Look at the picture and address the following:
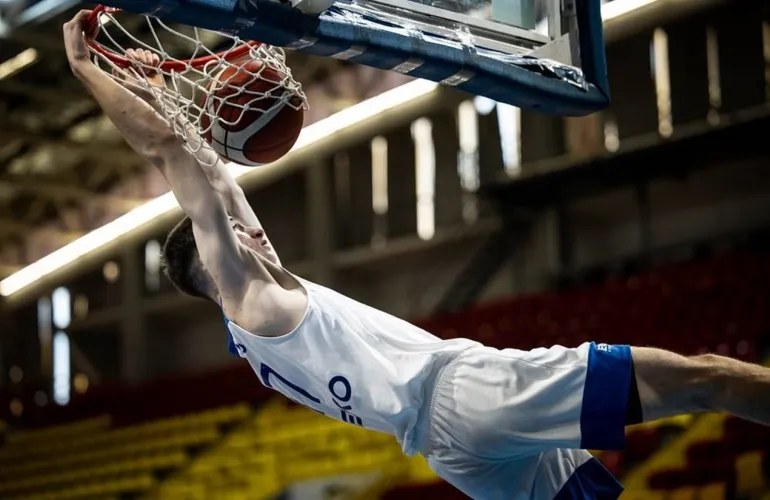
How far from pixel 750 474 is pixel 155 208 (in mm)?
9821

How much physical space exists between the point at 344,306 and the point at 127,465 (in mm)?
9366

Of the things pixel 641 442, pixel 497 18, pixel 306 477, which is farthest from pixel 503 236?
pixel 497 18

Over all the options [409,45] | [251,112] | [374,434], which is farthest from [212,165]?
[374,434]

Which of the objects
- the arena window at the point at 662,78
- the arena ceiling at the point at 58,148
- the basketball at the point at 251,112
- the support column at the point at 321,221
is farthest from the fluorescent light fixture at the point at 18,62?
the basketball at the point at 251,112

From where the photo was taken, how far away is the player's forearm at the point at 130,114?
4168 mm

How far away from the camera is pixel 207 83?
447 centimetres

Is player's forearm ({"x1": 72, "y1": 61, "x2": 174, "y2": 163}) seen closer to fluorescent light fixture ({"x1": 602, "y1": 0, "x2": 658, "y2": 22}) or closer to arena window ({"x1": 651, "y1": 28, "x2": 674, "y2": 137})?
fluorescent light fixture ({"x1": 602, "y1": 0, "x2": 658, "y2": 22})

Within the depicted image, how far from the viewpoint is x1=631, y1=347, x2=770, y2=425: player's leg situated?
3.58 metres

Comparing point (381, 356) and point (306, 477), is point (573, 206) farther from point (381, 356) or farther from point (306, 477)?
point (381, 356)

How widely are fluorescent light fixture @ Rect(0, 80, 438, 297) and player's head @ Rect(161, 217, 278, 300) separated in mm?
7920

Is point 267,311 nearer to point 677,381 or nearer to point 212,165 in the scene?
point 212,165

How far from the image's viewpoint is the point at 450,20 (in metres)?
4.30

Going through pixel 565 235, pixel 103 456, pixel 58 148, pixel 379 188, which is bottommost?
pixel 103 456

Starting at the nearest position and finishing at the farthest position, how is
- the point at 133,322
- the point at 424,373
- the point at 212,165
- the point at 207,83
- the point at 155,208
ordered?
the point at 424,373
the point at 207,83
the point at 212,165
the point at 155,208
the point at 133,322
